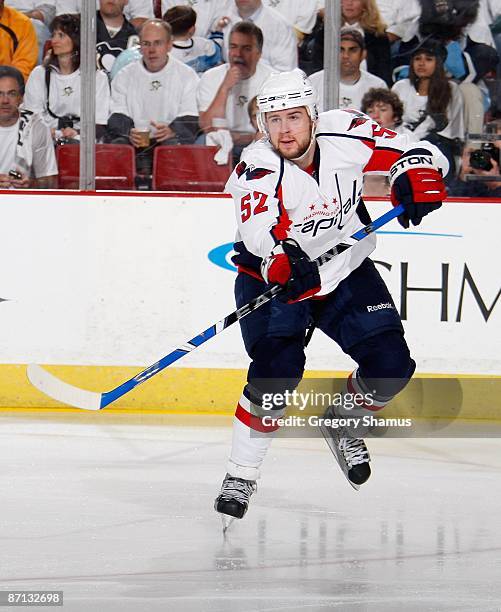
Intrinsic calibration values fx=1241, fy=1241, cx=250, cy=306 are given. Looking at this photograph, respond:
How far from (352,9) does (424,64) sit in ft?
1.12

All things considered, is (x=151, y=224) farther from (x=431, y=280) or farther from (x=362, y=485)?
(x=362, y=485)

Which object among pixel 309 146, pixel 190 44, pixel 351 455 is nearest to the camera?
pixel 309 146

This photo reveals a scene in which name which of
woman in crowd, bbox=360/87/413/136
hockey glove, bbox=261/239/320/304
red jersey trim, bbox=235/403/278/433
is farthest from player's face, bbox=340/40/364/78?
red jersey trim, bbox=235/403/278/433

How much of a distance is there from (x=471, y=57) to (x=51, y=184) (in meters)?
1.65

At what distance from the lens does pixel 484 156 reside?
4637 mm

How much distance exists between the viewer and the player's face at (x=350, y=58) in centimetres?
462

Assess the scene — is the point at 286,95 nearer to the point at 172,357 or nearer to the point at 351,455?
the point at 172,357

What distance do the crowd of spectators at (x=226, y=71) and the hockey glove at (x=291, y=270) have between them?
1828mm

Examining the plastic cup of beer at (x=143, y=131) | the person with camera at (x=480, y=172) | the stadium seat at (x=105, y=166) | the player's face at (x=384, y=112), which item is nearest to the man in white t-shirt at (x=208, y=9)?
the plastic cup of beer at (x=143, y=131)

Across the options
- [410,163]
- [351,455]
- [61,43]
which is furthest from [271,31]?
[351,455]

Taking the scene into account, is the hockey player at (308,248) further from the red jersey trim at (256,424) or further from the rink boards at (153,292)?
the rink boards at (153,292)

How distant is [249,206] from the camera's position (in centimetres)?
295

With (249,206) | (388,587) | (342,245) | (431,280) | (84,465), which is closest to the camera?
(388,587)

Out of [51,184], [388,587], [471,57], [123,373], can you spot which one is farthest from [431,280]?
[388,587]
